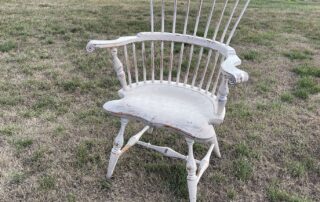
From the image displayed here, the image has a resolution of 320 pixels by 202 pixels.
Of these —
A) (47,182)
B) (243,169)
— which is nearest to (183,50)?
(243,169)

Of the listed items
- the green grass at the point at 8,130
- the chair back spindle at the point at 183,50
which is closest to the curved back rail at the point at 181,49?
the chair back spindle at the point at 183,50

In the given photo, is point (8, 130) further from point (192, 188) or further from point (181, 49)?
point (192, 188)

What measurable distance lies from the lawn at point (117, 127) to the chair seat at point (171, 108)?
0.64 metres

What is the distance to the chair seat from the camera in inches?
96.4

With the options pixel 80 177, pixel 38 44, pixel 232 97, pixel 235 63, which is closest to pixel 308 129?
pixel 232 97

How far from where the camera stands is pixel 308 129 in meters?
3.76

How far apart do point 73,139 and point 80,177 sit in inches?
22.0

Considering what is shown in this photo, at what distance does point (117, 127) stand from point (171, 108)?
118 cm

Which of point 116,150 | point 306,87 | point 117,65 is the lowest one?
point 306,87

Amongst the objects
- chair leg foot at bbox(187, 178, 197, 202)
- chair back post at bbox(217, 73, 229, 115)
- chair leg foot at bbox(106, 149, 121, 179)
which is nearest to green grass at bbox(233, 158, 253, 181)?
chair leg foot at bbox(187, 178, 197, 202)

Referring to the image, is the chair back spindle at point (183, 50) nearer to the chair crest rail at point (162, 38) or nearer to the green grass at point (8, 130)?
the chair crest rail at point (162, 38)

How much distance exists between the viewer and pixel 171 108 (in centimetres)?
263

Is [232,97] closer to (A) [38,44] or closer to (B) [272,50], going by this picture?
(B) [272,50]

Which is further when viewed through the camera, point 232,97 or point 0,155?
point 232,97
